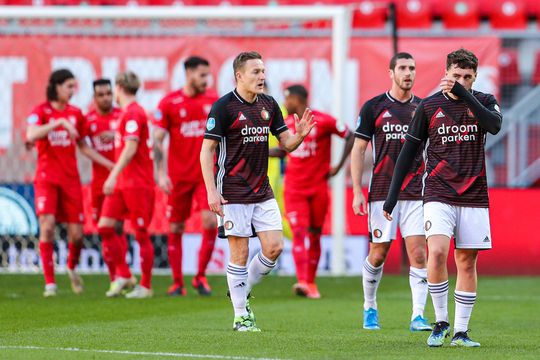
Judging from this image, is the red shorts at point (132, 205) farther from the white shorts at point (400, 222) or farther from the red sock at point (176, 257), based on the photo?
the white shorts at point (400, 222)

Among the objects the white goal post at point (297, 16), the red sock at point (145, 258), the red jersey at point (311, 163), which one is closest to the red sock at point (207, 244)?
the red sock at point (145, 258)

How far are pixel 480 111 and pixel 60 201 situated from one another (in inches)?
249

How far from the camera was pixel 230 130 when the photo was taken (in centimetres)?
831

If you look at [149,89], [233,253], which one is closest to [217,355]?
[233,253]

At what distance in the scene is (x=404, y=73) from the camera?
28.7ft

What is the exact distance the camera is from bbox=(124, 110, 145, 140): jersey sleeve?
1159 centimetres

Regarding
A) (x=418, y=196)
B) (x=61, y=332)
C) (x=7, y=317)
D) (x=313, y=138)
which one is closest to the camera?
(x=61, y=332)

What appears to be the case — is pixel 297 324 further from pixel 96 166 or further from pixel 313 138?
pixel 96 166

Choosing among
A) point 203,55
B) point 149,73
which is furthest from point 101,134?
point 203,55

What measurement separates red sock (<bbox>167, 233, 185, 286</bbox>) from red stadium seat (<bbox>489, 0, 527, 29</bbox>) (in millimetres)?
8713

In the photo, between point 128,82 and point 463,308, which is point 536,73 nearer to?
point 128,82

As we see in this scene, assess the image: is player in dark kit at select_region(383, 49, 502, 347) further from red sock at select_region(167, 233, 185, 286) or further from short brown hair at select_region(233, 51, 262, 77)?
red sock at select_region(167, 233, 185, 286)

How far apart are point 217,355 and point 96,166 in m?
6.50

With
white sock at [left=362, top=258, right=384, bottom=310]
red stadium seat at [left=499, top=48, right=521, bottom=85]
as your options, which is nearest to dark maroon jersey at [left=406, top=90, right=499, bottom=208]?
white sock at [left=362, top=258, right=384, bottom=310]
